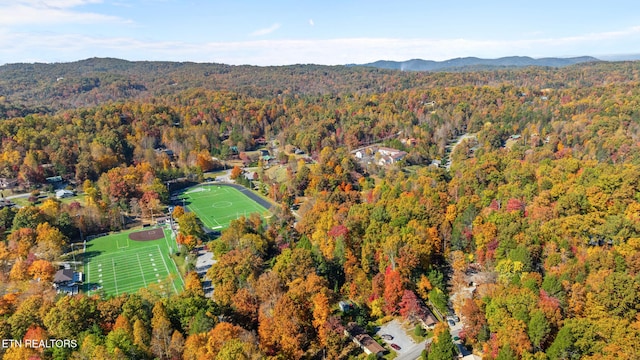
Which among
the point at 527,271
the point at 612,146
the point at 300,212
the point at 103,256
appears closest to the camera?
the point at 527,271

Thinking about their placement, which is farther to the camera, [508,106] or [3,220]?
[508,106]

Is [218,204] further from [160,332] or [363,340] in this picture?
[363,340]

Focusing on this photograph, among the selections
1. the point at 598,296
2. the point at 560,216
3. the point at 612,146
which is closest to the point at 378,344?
the point at 598,296

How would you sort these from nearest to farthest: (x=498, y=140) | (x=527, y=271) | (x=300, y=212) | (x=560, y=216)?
(x=527, y=271)
(x=560, y=216)
(x=300, y=212)
(x=498, y=140)

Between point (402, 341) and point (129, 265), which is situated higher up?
point (129, 265)

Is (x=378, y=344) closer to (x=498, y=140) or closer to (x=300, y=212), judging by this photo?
(x=300, y=212)

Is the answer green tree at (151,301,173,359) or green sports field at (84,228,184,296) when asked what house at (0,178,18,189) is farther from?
green tree at (151,301,173,359)

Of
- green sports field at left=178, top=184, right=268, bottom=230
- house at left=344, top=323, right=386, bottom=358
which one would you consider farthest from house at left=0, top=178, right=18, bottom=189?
house at left=344, top=323, right=386, bottom=358

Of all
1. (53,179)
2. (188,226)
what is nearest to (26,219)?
(188,226)
